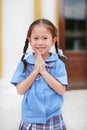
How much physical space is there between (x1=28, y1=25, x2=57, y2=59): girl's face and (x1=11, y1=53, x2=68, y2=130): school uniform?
4cm

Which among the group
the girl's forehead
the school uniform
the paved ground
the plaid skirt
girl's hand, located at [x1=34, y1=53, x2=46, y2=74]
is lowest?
the paved ground

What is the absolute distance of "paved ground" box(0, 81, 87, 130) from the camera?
198cm

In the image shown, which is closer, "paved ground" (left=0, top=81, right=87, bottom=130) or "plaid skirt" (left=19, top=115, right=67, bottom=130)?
"plaid skirt" (left=19, top=115, right=67, bottom=130)

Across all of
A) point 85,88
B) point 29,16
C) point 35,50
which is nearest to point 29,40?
point 35,50

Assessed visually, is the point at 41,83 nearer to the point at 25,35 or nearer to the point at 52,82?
the point at 52,82

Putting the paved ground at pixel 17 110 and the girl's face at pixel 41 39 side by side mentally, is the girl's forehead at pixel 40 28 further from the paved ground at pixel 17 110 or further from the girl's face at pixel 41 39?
the paved ground at pixel 17 110

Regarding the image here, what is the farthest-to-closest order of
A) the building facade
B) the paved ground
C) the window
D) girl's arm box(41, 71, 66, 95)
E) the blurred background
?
A: the window, the building facade, the blurred background, the paved ground, girl's arm box(41, 71, 66, 95)

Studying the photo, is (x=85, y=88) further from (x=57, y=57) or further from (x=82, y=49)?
(x=57, y=57)

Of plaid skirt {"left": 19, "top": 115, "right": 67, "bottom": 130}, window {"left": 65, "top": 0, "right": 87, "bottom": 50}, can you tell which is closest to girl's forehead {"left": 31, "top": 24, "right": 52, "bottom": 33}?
plaid skirt {"left": 19, "top": 115, "right": 67, "bottom": 130}

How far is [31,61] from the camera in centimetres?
104

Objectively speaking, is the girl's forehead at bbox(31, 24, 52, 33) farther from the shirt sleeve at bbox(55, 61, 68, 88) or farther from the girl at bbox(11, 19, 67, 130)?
the shirt sleeve at bbox(55, 61, 68, 88)

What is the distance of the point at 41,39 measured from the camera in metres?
1.01

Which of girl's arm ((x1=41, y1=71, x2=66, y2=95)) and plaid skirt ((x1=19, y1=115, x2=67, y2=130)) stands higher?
girl's arm ((x1=41, y1=71, x2=66, y2=95))

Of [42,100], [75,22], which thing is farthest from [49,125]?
[75,22]
